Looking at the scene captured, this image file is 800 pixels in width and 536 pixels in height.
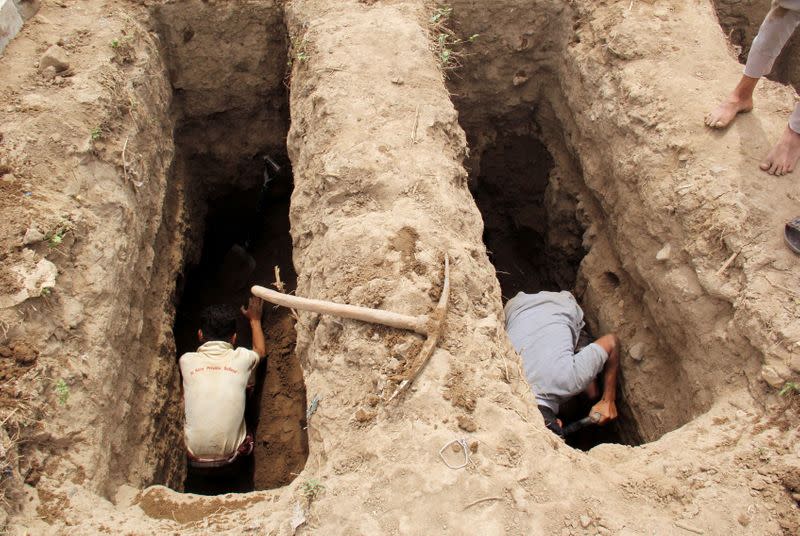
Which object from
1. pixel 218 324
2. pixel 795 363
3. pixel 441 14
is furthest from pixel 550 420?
pixel 441 14

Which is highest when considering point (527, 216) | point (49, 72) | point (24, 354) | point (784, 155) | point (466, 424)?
point (784, 155)

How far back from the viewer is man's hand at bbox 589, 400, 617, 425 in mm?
3807

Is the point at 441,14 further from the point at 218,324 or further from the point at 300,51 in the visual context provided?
→ the point at 218,324

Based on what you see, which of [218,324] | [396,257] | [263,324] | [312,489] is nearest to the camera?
[312,489]

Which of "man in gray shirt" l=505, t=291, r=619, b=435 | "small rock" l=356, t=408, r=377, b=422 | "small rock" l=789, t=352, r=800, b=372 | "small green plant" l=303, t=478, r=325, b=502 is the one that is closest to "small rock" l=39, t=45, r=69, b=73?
"small rock" l=356, t=408, r=377, b=422

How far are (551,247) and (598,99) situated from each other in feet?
4.55

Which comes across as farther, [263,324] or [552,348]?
[263,324]

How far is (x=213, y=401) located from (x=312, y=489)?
4.62 ft

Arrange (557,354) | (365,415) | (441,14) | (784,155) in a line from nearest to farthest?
(365,415)
(784,155)
(557,354)
(441,14)

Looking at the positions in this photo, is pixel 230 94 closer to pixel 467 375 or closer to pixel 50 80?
pixel 50 80

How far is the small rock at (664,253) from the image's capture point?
3396 millimetres

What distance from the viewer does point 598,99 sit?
156 inches

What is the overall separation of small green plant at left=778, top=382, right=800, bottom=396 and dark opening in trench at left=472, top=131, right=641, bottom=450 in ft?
5.94

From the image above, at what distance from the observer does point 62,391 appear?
→ 8.99 feet
